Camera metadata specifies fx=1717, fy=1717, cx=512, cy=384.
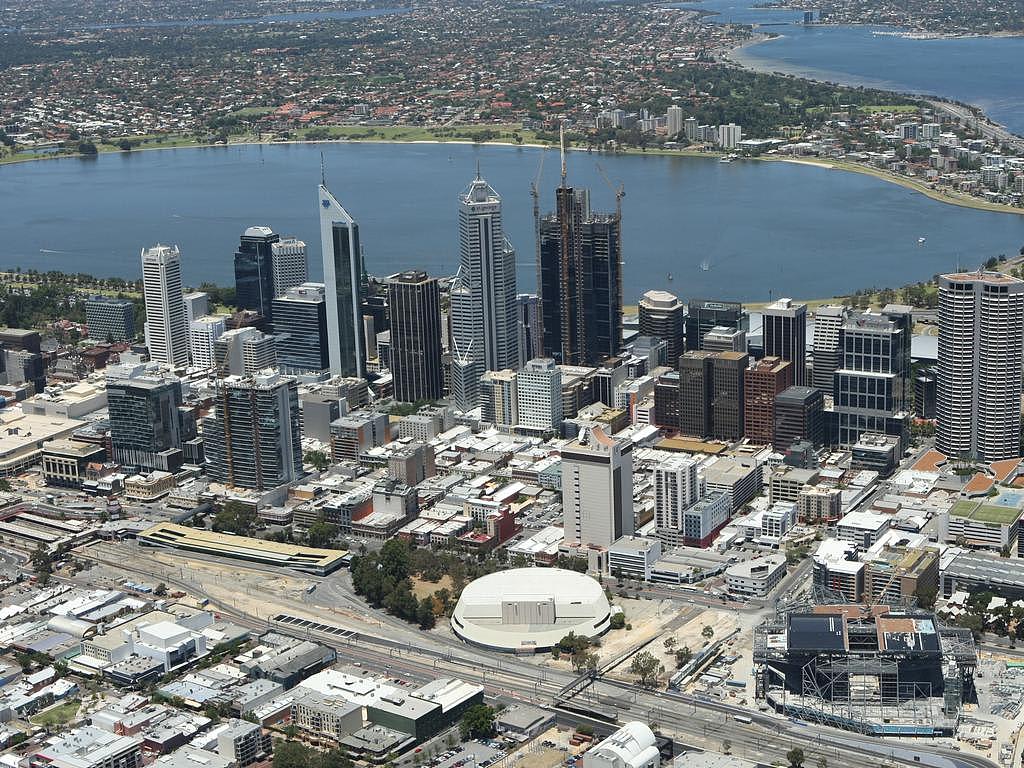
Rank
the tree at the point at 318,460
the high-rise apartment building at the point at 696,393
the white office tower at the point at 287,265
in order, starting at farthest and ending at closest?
1. the white office tower at the point at 287,265
2. the high-rise apartment building at the point at 696,393
3. the tree at the point at 318,460

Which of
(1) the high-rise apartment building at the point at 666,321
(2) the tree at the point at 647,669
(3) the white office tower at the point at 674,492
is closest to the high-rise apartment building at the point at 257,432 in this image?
(3) the white office tower at the point at 674,492

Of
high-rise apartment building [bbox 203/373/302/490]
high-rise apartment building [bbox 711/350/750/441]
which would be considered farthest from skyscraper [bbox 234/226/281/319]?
high-rise apartment building [bbox 711/350/750/441]

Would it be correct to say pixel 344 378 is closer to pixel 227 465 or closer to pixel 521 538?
pixel 227 465

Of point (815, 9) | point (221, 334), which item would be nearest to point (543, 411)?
point (221, 334)

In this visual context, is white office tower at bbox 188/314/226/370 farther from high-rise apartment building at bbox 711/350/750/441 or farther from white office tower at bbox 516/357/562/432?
high-rise apartment building at bbox 711/350/750/441

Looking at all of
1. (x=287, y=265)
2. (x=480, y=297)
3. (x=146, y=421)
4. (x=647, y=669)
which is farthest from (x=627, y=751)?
(x=287, y=265)

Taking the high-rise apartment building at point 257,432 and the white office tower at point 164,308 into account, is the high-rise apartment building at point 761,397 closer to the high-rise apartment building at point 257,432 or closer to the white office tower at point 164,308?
the high-rise apartment building at point 257,432
